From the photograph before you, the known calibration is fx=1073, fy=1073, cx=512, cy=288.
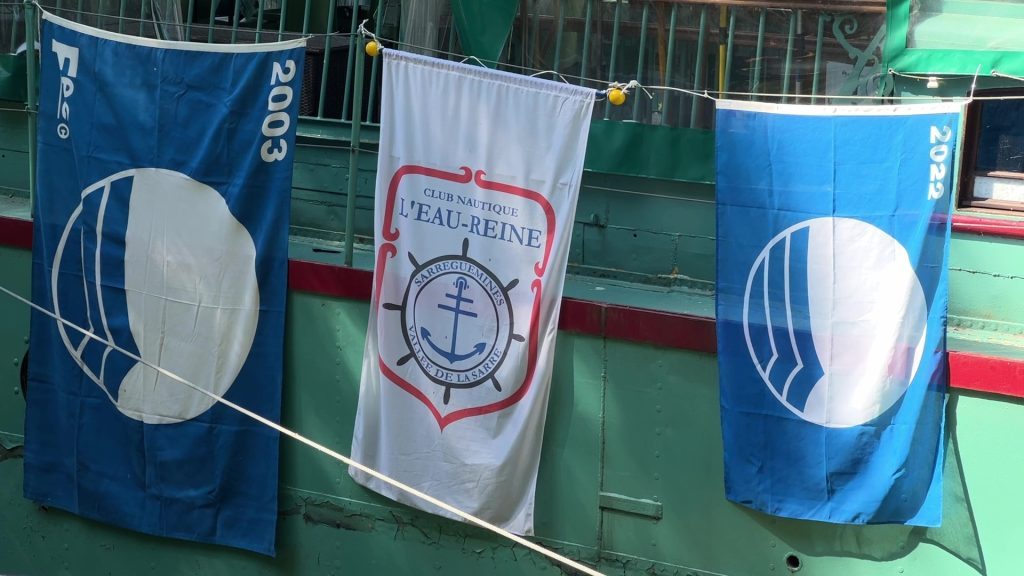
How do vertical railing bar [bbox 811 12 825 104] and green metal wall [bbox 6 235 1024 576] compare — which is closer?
green metal wall [bbox 6 235 1024 576]

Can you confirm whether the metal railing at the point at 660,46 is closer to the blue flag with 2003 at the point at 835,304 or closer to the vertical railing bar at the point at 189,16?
the vertical railing bar at the point at 189,16

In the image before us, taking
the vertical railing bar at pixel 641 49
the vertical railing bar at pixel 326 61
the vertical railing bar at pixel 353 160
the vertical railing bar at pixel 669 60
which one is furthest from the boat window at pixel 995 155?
the vertical railing bar at pixel 326 61

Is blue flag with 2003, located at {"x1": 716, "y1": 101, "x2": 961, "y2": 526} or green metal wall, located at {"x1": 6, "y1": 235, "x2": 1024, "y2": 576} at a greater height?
blue flag with 2003, located at {"x1": 716, "y1": 101, "x2": 961, "y2": 526}

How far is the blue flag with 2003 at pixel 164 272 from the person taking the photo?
17.5 feet

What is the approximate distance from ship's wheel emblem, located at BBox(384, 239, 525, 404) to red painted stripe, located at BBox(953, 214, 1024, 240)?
2.14 meters

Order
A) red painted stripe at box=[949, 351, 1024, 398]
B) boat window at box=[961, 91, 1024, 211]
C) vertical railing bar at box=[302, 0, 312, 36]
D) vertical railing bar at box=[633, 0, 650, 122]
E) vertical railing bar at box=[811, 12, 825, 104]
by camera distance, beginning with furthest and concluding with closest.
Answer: vertical railing bar at box=[302, 0, 312, 36] < vertical railing bar at box=[633, 0, 650, 122] < vertical railing bar at box=[811, 12, 825, 104] < boat window at box=[961, 91, 1024, 211] < red painted stripe at box=[949, 351, 1024, 398]

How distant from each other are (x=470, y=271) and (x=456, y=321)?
0.82 ft

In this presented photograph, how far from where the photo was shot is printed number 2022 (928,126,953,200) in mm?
4363

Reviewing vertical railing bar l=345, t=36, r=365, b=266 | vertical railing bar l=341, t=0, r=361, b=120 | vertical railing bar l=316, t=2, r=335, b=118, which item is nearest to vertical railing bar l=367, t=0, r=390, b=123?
vertical railing bar l=341, t=0, r=361, b=120

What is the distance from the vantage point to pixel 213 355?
550 centimetres

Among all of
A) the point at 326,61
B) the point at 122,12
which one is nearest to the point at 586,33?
the point at 326,61

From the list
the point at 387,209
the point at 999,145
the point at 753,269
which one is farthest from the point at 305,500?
the point at 999,145

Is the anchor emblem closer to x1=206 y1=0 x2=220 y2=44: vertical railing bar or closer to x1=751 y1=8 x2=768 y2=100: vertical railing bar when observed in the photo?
x1=751 y1=8 x2=768 y2=100: vertical railing bar

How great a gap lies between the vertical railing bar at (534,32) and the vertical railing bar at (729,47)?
104cm
